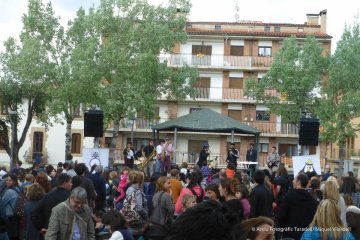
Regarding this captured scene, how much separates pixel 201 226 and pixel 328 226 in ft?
12.3

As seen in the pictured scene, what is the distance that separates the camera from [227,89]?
55.6 m

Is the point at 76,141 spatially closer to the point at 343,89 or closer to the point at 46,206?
the point at 343,89

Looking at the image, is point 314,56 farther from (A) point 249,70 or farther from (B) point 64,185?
(B) point 64,185

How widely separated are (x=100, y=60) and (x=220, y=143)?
1645 centimetres

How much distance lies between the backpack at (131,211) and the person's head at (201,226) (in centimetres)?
750

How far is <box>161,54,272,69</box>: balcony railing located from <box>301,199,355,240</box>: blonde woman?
49.0 metres

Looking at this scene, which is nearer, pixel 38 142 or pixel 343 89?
pixel 343 89

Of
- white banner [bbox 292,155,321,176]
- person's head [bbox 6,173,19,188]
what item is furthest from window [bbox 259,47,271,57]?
person's head [bbox 6,173,19,188]

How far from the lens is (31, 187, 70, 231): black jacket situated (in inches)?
370

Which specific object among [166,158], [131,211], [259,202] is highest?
[166,158]

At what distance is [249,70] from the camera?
55.8 meters

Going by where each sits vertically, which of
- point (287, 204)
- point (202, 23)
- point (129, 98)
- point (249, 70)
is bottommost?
point (287, 204)

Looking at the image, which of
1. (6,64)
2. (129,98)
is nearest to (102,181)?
(129,98)

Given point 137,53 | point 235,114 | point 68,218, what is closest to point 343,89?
point 235,114
